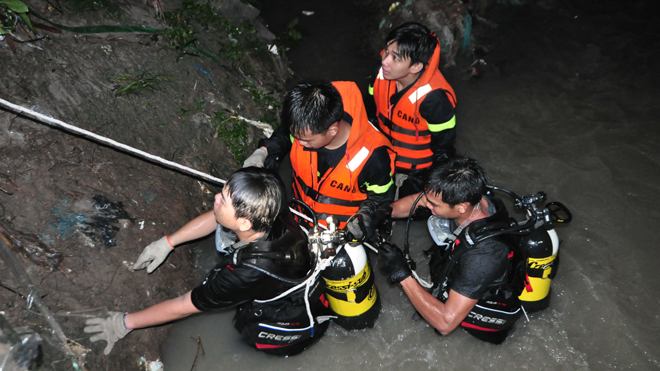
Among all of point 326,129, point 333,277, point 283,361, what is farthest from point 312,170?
point 283,361

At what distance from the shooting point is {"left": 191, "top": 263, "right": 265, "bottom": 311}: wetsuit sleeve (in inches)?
101

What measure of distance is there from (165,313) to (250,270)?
744 millimetres

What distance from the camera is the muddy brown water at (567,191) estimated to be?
3537mm

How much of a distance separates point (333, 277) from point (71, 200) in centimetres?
218

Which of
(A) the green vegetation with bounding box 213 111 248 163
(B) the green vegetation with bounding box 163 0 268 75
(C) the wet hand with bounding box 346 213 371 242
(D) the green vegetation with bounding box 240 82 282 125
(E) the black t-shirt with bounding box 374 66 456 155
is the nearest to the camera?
(C) the wet hand with bounding box 346 213 371 242

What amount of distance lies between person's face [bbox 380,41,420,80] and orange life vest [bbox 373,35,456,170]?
16 cm

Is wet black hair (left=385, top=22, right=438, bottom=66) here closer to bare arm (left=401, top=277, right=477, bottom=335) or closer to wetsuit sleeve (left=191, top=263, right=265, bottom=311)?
bare arm (left=401, top=277, right=477, bottom=335)

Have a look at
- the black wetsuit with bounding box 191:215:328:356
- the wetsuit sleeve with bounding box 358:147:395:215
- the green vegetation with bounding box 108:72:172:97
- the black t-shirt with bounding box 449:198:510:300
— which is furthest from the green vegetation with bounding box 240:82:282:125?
the black t-shirt with bounding box 449:198:510:300

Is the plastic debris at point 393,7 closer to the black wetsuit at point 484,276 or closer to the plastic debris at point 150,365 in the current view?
the black wetsuit at point 484,276

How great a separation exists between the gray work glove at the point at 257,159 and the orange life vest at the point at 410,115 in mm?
1319

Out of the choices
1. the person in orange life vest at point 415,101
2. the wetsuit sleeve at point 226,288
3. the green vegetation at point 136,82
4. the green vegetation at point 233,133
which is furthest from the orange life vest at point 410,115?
the green vegetation at point 136,82

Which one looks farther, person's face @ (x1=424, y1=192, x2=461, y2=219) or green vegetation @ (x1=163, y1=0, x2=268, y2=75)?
green vegetation @ (x1=163, y1=0, x2=268, y2=75)

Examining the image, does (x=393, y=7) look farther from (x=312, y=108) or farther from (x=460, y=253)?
(x=460, y=253)

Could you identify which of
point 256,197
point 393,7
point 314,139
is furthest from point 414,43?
point 393,7
